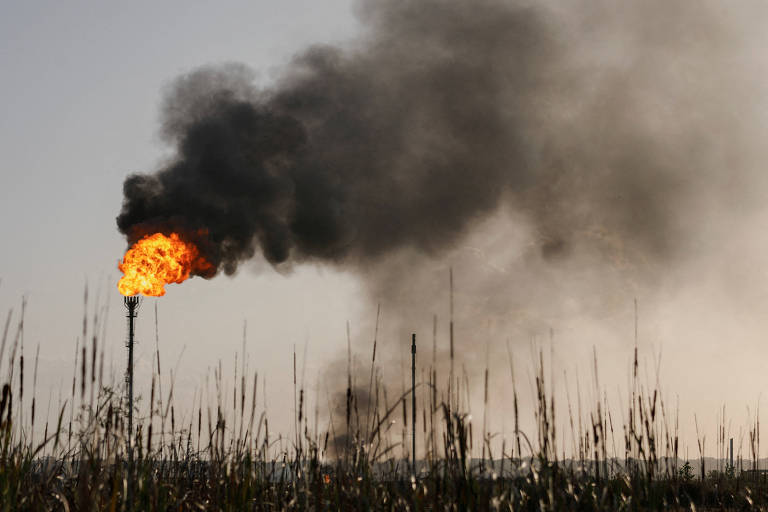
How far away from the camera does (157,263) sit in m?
28.4

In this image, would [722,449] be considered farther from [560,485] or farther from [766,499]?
[560,485]

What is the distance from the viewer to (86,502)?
12.5ft

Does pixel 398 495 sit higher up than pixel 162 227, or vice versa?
pixel 162 227

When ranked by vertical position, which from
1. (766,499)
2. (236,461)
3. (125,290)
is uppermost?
(125,290)

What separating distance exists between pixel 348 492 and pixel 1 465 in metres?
Result: 2.42

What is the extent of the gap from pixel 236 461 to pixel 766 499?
17.0 ft

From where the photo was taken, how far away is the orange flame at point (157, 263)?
27594 millimetres

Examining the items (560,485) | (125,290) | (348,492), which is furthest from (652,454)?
(125,290)

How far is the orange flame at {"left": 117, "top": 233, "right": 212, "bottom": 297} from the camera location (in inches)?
1086

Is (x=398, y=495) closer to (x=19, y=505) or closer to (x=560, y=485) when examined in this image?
(x=560, y=485)

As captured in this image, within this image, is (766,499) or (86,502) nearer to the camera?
(86,502)

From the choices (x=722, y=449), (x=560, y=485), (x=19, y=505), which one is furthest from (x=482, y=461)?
(x=722, y=449)

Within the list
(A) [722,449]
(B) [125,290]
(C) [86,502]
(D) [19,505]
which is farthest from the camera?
(B) [125,290]

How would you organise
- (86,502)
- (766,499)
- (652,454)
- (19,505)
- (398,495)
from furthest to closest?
(766,499)
(652,454)
(398,495)
(19,505)
(86,502)
